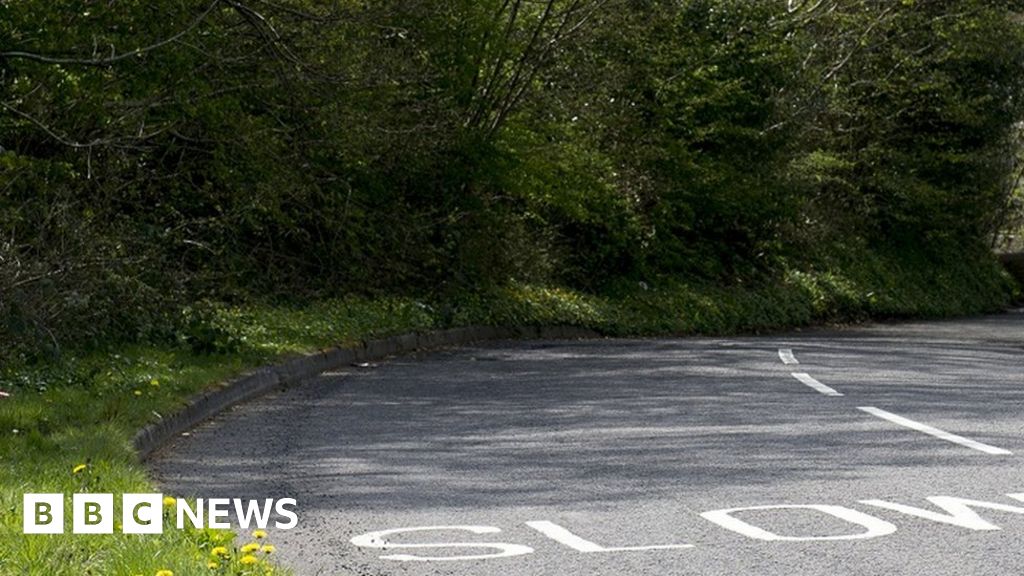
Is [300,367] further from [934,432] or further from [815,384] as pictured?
[934,432]

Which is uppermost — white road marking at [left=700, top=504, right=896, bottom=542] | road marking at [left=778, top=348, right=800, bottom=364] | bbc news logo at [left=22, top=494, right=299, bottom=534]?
road marking at [left=778, top=348, right=800, bottom=364]

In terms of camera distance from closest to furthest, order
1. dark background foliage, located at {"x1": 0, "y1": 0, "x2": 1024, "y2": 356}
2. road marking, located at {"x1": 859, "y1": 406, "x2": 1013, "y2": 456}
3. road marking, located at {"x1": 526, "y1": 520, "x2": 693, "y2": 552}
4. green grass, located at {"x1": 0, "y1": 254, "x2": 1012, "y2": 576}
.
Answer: green grass, located at {"x1": 0, "y1": 254, "x2": 1012, "y2": 576}, road marking, located at {"x1": 526, "y1": 520, "x2": 693, "y2": 552}, road marking, located at {"x1": 859, "y1": 406, "x2": 1013, "y2": 456}, dark background foliage, located at {"x1": 0, "y1": 0, "x2": 1024, "y2": 356}

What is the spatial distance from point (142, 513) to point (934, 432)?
6.24m

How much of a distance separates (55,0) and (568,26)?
14888 millimetres

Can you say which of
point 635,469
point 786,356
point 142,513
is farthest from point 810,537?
point 786,356

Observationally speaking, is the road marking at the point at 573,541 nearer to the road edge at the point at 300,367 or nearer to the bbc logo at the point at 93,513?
the bbc logo at the point at 93,513

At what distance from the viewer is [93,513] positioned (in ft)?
26.9

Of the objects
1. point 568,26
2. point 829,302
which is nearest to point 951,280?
point 829,302

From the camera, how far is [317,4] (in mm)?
22469

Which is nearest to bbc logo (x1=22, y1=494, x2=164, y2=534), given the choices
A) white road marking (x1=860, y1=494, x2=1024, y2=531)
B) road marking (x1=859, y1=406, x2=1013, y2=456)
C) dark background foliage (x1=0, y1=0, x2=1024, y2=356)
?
white road marking (x1=860, y1=494, x2=1024, y2=531)

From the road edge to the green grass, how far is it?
0.13 m

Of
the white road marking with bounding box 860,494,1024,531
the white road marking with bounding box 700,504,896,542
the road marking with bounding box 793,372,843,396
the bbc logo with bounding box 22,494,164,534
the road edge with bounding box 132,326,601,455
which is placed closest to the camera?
the bbc logo with bounding box 22,494,164,534

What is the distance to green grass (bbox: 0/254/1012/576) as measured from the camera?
291 inches

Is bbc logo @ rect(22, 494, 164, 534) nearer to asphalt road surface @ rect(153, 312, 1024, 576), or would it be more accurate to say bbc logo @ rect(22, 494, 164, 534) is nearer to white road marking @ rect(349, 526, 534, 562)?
asphalt road surface @ rect(153, 312, 1024, 576)
